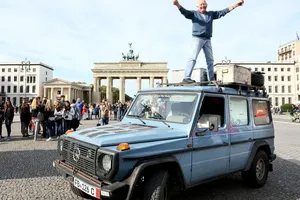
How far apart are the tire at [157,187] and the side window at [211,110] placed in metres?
1.08

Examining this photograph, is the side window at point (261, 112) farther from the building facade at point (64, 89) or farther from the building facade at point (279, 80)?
the building facade at point (279, 80)

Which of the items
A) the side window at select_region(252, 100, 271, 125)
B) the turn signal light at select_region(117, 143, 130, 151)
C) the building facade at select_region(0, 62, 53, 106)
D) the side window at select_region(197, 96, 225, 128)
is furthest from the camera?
the building facade at select_region(0, 62, 53, 106)

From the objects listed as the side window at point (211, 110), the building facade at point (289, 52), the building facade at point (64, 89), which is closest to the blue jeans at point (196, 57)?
the side window at point (211, 110)

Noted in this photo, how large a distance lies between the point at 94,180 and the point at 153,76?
76760 millimetres

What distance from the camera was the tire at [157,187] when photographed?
3480 millimetres

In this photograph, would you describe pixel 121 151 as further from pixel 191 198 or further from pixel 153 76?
pixel 153 76

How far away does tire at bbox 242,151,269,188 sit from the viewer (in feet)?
18.2

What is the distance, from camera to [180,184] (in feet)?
12.8

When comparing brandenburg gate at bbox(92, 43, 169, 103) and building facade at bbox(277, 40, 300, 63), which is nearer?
brandenburg gate at bbox(92, 43, 169, 103)

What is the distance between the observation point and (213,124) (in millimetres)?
4273

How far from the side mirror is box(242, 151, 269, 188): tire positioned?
1.78 m

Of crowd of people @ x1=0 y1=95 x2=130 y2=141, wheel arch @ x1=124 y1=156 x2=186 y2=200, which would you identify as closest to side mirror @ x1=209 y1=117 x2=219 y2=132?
wheel arch @ x1=124 y1=156 x2=186 y2=200

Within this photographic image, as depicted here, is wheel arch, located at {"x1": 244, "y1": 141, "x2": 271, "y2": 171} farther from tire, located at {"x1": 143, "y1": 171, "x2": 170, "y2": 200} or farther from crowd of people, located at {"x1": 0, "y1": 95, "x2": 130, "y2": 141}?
crowd of people, located at {"x1": 0, "y1": 95, "x2": 130, "y2": 141}

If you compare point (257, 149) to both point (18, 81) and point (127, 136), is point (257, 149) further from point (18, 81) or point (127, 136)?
point (18, 81)
